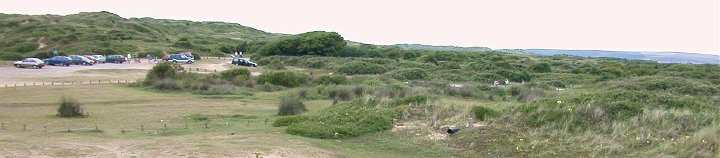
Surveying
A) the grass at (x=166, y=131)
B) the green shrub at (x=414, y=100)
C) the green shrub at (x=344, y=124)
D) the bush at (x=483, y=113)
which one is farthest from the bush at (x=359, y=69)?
the bush at (x=483, y=113)

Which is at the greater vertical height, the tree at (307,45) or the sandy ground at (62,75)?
the tree at (307,45)

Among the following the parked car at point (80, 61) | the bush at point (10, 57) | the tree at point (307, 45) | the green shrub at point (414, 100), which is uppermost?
the tree at point (307, 45)

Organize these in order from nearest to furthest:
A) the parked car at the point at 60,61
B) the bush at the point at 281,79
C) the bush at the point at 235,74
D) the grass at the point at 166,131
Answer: the grass at the point at 166,131
the bush at the point at 281,79
the bush at the point at 235,74
the parked car at the point at 60,61

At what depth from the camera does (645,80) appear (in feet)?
154

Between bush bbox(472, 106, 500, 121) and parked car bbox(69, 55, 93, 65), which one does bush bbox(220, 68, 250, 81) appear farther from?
→ bush bbox(472, 106, 500, 121)

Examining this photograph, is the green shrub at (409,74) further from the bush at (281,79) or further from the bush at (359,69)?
the bush at (281,79)

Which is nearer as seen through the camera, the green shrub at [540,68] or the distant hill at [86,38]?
the green shrub at [540,68]

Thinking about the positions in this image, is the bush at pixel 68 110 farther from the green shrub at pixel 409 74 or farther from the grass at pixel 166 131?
the green shrub at pixel 409 74

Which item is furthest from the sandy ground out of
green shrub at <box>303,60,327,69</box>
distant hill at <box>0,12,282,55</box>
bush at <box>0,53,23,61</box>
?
distant hill at <box>0,12,282,55</box>

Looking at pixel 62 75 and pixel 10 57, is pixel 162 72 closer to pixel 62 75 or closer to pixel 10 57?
pixel 62 75

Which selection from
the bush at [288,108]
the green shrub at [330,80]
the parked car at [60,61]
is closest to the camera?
the bush at [288,108]

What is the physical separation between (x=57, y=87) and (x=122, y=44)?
6021cm

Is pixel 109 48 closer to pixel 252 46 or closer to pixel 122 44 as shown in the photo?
pixel 122 44

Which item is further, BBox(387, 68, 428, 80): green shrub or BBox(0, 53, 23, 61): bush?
BBox(0, 53, 23, 61): bush
